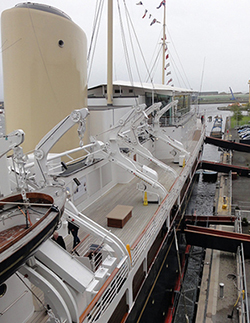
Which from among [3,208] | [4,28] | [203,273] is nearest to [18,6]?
[4,28]

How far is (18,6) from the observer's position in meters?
9.09

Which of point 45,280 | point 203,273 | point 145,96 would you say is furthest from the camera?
point 145,96

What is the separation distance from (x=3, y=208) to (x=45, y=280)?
1255 millimetres

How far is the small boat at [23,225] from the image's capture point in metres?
3.10

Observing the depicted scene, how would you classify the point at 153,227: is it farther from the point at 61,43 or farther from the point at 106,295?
the point at 61,43

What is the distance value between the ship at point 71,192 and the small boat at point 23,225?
4cm

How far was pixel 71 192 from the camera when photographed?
934cm

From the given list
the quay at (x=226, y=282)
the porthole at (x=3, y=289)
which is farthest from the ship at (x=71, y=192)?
the quay at (x=226, y=282)

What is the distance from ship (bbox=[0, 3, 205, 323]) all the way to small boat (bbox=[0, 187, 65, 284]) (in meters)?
0.04

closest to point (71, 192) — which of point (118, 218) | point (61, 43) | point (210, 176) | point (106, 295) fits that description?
point (118, 218)

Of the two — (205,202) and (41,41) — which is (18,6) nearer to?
(41,41)

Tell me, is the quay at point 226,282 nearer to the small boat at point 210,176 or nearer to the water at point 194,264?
the water at point 194,264

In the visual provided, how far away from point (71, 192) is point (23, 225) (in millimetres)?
4957

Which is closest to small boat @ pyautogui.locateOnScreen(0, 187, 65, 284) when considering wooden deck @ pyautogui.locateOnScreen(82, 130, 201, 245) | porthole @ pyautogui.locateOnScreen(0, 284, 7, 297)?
porthole @ pyautogui.locateOnScreen(0, 284, 7, 297)
